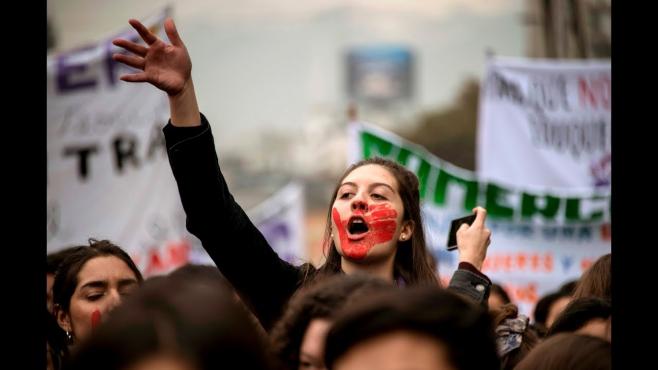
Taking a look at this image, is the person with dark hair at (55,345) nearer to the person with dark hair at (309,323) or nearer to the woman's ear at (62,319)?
the woman's ear at (62,319)

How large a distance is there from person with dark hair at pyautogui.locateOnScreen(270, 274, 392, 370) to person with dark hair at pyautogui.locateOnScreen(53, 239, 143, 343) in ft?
4.95

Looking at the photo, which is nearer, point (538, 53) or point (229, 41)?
point (538, 53)

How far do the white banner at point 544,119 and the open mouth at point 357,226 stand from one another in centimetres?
415

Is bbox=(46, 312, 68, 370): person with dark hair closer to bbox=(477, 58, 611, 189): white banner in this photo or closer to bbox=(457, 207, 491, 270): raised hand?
bbox=(457, 207, 491, 270): raised hand

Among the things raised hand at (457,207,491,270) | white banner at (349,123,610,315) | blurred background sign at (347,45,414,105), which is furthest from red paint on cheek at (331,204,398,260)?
blurred background sign at (347,45,414,105)

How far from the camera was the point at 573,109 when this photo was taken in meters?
7.68

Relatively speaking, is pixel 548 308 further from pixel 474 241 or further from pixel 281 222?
pixel 281 222

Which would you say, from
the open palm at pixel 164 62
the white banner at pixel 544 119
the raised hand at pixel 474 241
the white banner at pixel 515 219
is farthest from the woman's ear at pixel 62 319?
the white banner at pixel 544 119

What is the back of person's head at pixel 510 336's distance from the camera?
3.43 meters

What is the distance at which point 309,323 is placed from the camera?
2.22m

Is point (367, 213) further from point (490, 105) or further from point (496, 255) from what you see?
point (490, 105)

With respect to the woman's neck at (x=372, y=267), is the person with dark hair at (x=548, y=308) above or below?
below
